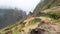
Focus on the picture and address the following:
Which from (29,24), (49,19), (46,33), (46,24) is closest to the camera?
(46,33)

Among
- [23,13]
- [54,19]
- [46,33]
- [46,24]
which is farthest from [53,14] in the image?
[23,13]

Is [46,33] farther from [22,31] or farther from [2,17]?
[2,17]

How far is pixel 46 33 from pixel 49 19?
2.08 m

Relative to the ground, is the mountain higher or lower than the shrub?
higher

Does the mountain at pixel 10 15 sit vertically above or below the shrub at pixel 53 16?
above

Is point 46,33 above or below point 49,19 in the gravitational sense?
below

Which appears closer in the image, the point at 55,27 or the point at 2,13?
the point at 55,27

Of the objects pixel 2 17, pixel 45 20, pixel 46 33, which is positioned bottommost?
pixel 46 33

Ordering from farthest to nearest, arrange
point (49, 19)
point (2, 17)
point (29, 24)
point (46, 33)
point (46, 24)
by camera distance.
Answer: point (2, 17)
point (29, 24)
point (49, 19)
point (46, 24)
point (46, 33)

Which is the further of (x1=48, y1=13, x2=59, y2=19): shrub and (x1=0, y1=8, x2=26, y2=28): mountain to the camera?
(x1=0, y1=8, x2=26, y2=28): mountain

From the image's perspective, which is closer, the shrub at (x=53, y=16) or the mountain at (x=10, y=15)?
the shrub at (x=53, y=16)

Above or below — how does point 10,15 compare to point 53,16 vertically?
above

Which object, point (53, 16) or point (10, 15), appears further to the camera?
point (10, 15)

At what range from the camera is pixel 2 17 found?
37750mm
